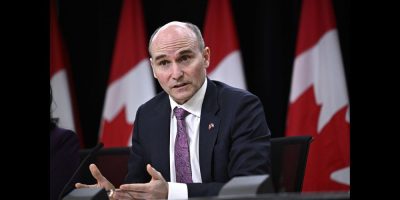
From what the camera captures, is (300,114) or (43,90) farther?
(300,114)

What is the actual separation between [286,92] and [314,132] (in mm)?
504

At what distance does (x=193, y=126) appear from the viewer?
277 cm

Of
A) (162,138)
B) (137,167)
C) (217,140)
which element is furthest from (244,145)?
(137,167)

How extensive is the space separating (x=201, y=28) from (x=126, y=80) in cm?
74

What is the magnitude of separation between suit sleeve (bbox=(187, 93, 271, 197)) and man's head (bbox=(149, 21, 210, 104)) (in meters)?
0.21

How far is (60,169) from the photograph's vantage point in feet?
9.36

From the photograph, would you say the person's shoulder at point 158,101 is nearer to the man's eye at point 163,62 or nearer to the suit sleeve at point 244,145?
the man's eye at point 163,62

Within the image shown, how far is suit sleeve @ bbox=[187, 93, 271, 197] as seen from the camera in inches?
95.7

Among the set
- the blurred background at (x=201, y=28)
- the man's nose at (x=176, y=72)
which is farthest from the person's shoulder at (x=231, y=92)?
the blurred background at (x=201, y=28)

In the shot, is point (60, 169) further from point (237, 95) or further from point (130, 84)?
point (130, 84)

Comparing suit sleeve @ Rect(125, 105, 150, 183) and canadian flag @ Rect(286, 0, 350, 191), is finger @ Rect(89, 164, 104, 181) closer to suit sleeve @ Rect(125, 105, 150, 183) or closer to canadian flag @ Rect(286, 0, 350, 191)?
suit sleeve @ Rect(125, 105, 150, 183)

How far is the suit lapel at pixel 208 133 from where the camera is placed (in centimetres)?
261

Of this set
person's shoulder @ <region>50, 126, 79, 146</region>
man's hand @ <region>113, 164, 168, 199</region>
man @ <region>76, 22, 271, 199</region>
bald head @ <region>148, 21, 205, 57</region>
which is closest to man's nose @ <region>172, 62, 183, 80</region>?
man @ <region>76, 22, 271, 199</region>

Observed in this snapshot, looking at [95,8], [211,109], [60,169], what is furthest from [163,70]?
[95,8]
